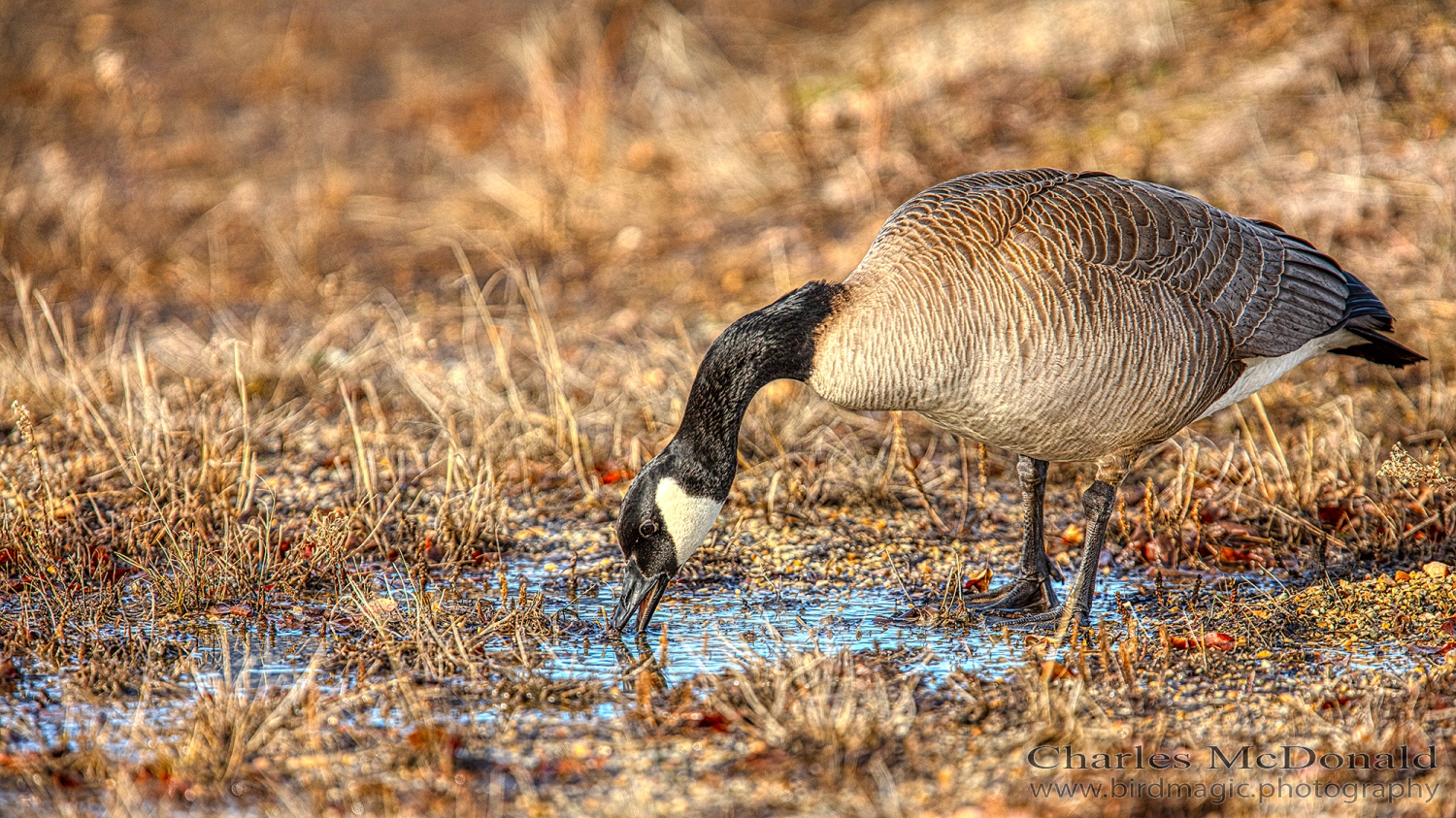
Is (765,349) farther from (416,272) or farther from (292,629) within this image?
(416,272)

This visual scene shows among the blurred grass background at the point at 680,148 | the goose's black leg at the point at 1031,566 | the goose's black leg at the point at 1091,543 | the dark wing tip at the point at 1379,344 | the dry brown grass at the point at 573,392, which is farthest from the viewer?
the blurred grass background at the point at 680,148

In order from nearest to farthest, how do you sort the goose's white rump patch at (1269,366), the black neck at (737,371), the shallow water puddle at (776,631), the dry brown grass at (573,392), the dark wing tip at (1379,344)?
the dry brown grass at (573,392)
the shallow water puddle at (776,631)
the black neck at (737,371)
the goose's white rump patch at (1269,366)
the dark wing tip at (1379,344)

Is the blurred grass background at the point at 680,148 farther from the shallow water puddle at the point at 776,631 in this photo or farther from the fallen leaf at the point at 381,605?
the fallen leaf at the point at 381,605

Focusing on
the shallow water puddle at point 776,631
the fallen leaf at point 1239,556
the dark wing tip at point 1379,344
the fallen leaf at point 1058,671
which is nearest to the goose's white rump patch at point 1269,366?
the dark wing tip at point 1379,344

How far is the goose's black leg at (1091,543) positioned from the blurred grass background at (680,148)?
132 inches

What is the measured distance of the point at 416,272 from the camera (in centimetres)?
980

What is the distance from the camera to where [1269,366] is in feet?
17.3

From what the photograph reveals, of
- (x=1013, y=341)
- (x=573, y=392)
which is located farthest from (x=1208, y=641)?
(x=573, y=392)

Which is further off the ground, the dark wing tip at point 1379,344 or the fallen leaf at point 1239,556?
the dark wing tip at point 1379,344

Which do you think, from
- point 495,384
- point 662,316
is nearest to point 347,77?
point 662,316

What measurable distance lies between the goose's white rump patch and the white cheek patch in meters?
2.06

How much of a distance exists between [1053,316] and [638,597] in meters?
1.77

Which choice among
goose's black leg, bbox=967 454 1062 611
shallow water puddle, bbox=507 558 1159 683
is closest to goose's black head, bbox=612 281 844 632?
shallow water puddle, bbox=507 558 1159 683

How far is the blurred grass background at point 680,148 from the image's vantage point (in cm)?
890
